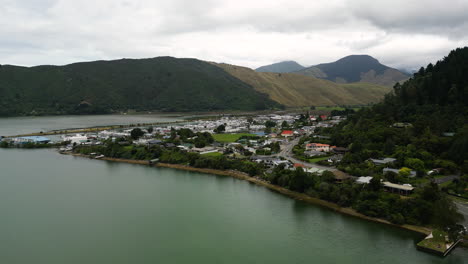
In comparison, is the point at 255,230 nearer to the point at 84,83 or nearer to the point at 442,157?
the point at 442,157

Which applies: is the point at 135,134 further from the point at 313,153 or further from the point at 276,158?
the point at 313,153

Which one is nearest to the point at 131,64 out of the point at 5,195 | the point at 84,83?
the point at 84,83

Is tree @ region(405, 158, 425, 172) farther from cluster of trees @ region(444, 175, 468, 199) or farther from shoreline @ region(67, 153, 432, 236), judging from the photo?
shoreline @ region(67, 153, 432, 236)

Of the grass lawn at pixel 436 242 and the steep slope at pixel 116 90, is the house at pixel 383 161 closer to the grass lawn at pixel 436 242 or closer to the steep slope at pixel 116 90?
the grass lawn at pixel 436 242

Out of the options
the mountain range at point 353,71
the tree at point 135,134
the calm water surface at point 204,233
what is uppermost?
the mountain range at point 353,71

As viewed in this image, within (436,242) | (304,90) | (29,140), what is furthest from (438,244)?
(304,90)

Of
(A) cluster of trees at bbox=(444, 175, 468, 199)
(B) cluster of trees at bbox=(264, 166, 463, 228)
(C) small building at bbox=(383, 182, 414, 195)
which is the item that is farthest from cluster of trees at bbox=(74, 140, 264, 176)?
(A) cluster of trees at bbox=(444, 175, 468, 199)

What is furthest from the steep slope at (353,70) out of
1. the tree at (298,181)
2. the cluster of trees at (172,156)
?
the tree at (298,181)
